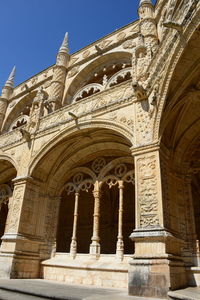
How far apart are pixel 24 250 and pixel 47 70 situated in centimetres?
1016

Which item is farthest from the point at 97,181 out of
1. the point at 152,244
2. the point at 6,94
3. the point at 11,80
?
the point at 11,80

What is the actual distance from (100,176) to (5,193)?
5.06 meters

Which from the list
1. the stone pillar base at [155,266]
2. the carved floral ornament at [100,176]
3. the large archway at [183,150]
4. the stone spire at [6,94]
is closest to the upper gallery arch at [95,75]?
the carved floral ornament at [100,176]

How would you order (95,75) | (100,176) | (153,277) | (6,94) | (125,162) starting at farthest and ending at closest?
1. (6,94)
2. (95,75)
3. (100,176)
4. (125,162)
5. (153,277)

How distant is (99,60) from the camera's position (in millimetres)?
12133

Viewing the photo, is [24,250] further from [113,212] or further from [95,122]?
[113,212]

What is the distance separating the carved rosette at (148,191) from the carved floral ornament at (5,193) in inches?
279

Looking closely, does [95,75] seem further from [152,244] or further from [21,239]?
[152,244]

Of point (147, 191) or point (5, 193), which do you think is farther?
point (5, 193)

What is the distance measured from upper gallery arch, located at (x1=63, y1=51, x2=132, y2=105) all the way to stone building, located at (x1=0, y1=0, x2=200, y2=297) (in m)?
0.06

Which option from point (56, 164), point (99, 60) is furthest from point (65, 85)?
point (56, 164)

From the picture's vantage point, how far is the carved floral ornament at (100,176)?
7820 millimetres

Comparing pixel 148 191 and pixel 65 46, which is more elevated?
pixel 65 46

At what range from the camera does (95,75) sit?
40.0 ft
